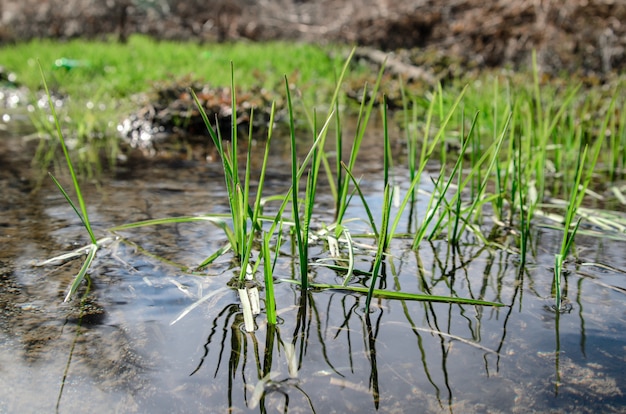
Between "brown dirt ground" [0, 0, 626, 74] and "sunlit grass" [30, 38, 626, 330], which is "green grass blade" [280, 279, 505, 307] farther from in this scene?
"brown dirt ground" [0, 0, 626, 74]

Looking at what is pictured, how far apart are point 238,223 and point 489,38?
787 cm

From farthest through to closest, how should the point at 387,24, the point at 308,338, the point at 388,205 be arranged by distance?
the point at 387,24
the point at 388,205
the point at 308,338

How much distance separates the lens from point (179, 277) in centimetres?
156

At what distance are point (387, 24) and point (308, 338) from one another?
29.8ft

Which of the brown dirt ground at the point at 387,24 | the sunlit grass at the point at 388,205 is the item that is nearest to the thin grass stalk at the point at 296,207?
the sunlit grass at the point at 388,205

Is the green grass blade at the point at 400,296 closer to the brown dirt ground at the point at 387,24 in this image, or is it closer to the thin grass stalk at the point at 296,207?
the thin grass stalk at the point at 296,207

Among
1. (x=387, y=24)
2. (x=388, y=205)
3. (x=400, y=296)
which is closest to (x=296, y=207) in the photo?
(x=388, y=205)

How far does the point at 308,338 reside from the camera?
4.15 ft

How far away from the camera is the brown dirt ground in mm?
7230

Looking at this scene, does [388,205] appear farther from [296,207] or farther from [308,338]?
[308,338]

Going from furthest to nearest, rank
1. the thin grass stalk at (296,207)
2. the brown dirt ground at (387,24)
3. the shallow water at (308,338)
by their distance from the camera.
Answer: the brown dirt ground at (387,24) → the thin grass stalk at (296,207) → the shallow water at (308,338)

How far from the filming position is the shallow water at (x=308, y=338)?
1.07 meters

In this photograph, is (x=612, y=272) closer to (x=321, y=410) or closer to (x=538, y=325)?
(x=538, y=325)

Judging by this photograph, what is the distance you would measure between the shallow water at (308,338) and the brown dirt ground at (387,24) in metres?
6.09
